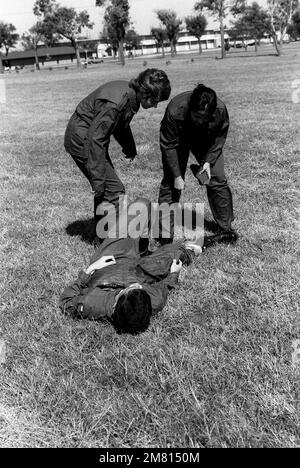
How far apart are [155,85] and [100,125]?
0.59 metres

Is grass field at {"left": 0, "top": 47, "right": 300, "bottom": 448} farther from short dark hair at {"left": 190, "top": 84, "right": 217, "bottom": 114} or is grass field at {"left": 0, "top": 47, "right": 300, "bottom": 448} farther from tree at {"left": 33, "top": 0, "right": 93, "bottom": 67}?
tree at {"left": 33, "top": 0, "right": 93, "bottom": 67}

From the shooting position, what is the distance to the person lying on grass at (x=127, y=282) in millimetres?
3359

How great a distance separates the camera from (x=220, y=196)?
4984 millimetres

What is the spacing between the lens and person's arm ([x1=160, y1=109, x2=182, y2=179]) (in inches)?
183

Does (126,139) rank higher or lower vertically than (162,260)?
higher

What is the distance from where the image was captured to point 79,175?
324 inches

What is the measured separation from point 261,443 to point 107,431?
31.9 inches

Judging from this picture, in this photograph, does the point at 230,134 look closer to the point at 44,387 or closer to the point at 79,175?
the point at 79,175

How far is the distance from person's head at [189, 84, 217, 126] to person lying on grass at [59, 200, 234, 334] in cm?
107

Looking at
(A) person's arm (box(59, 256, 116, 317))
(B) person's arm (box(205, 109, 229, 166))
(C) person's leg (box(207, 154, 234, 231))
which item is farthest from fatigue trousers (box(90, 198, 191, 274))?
(B) person's arm (box(205, 109, 229, 166))

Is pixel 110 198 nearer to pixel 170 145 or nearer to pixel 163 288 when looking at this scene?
pixel 170 145

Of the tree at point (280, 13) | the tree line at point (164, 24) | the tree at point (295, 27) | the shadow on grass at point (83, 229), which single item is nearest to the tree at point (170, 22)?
the tree line at point (164, 24)

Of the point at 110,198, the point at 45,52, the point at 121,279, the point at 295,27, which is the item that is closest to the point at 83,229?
the point at 110,198

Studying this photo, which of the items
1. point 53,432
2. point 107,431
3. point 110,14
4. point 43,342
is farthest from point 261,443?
point 110,14
